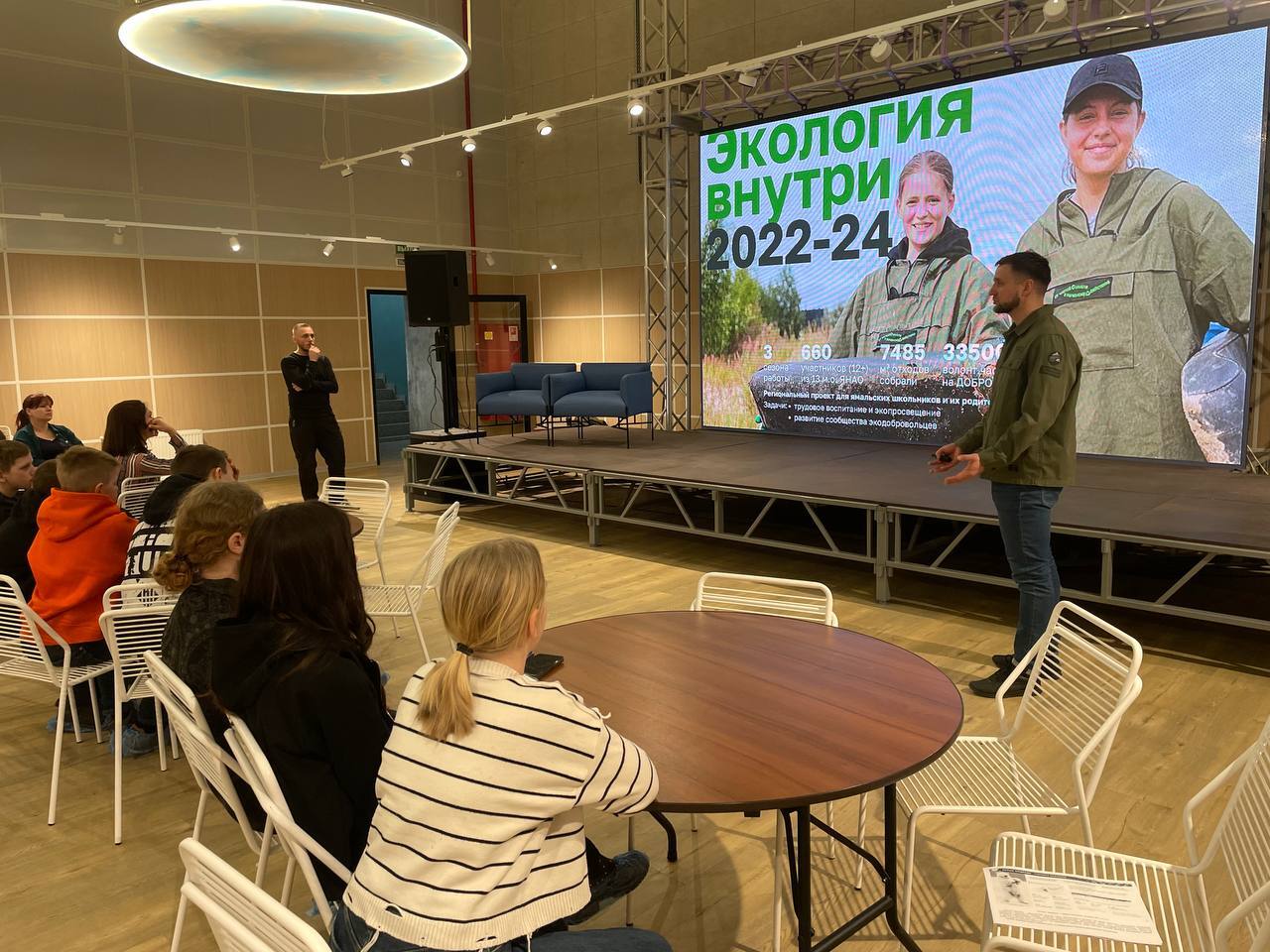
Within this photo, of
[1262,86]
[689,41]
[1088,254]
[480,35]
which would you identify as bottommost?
[1088,254]

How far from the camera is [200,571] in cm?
263

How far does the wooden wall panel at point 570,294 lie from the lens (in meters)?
11.6

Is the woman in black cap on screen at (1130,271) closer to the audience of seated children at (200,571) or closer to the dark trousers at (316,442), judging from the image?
the dark trousers at (316,442)

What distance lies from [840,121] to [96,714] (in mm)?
7337

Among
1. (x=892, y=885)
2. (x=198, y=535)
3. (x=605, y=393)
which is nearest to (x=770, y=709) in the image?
(x=892, y=885)

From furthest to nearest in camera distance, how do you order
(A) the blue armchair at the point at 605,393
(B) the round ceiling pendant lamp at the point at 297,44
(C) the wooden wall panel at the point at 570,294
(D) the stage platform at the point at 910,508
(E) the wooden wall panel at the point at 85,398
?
(C) the wooden wall panel at the point at 570,294 < (E) the wooden wall panel at the point at 85,398 < (A) the blue armchair at the point at 605,393 < (D) the stage platform at the point at 910,508 < (B) the round ceiling pendant lamp at the point at 297,44

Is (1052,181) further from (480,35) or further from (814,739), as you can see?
(480,35)

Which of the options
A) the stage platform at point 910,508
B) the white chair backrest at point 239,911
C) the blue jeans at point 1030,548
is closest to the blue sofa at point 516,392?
the stage platform at point 910,508

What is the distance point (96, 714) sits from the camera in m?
3.57

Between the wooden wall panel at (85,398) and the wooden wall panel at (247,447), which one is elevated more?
the wooden wall panel at (85,398)

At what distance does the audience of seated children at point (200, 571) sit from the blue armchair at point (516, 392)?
19.5 ft

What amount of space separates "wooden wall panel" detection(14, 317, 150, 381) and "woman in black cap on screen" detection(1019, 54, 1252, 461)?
27.7 ft

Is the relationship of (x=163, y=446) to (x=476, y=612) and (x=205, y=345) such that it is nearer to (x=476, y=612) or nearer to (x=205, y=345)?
(x=205, y=345)

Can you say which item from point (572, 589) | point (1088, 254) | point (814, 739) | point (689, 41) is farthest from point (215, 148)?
point (814, 739)
